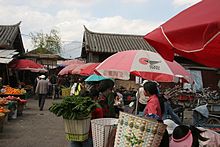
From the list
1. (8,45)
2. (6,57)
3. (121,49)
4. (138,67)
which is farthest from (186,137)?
(121,49)

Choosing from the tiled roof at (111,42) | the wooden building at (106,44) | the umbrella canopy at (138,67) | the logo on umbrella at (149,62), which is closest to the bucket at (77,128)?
the umbrella canopy at (138,67)

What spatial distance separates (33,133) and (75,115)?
5627mm

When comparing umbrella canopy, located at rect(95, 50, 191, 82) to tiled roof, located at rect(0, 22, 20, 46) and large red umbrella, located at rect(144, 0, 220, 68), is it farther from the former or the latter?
tiled roof, located at rect(0, 22, 20, 46)

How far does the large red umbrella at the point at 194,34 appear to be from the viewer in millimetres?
2166

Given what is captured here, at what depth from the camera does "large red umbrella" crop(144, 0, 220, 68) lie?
2.17 meters

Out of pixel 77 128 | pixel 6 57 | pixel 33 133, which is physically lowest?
pixel 33 133

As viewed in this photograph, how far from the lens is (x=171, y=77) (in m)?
5.61

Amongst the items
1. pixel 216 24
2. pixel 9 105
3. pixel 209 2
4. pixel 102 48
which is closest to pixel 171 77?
pixel 209 2

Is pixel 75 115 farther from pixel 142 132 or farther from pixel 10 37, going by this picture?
pixel 10 37

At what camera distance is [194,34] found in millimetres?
2254

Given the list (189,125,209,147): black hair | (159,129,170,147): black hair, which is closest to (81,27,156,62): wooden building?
(189,125,209,147): black hair

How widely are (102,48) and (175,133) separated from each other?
18287mm

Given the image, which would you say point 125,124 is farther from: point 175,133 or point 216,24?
point 216,24

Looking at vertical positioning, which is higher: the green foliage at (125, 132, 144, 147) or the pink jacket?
the pink jacket
